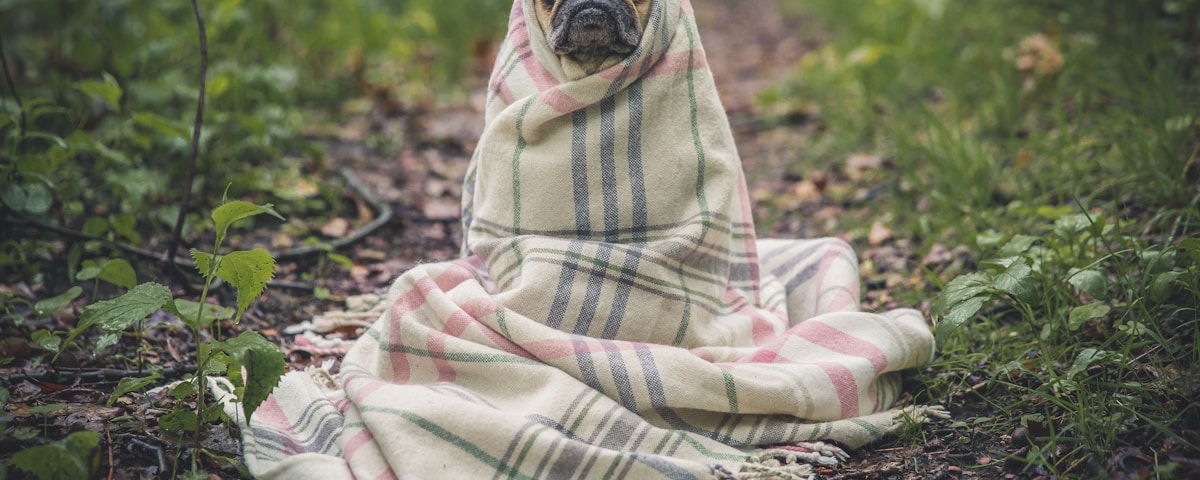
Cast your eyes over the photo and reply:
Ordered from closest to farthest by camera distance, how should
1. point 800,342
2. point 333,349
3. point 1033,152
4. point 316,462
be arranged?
point 316,462 < point 800,342 < point 333,349 < point 1033,152

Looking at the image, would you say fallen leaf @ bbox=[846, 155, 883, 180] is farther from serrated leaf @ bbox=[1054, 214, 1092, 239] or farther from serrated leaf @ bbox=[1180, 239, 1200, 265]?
serrated leaf @ bbox=[1180, 239, 1200, 265]

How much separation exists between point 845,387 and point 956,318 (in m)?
0.32

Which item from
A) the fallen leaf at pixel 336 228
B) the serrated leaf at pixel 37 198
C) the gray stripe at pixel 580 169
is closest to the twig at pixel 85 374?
the serrated leaf at pixel 37 198

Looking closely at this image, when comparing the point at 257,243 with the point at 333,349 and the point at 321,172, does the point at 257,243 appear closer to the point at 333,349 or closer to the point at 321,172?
the point at 321,172

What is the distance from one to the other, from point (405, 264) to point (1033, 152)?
2651mm

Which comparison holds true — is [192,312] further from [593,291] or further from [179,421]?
[593,291]

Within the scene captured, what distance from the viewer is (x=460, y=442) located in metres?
1.97

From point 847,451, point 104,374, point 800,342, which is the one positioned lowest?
point 847,451

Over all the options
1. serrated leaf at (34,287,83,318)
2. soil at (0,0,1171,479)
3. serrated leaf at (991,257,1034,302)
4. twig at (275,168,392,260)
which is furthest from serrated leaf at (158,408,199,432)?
serrated leaf at (991,257,1034,302)

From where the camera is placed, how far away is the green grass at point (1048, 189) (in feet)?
6.94

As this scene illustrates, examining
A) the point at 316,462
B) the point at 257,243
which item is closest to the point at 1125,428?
the point at 316,462

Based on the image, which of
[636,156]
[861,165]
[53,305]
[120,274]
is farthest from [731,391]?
[861,165]

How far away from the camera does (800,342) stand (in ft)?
7.86

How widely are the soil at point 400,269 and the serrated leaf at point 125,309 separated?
0.97 ft
